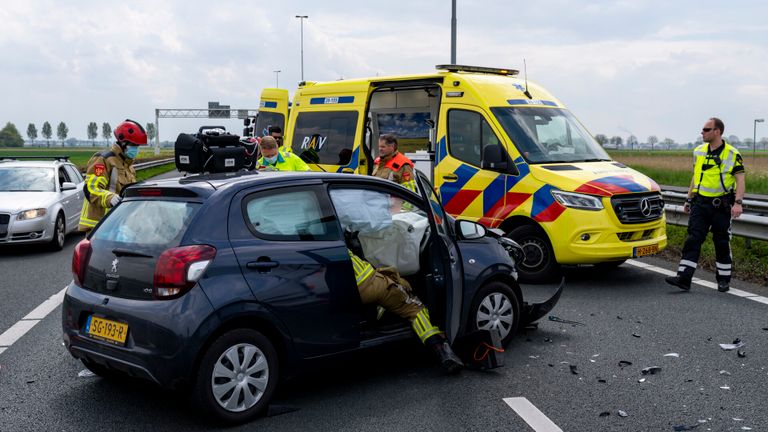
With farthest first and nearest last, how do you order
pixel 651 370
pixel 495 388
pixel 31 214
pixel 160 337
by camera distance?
1. pixel 31 214
2. pixel 651 370
3. pixel 495 388
4. pixel 160 337

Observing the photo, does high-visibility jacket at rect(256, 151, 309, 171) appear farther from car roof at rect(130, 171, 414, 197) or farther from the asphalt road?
car roof at rect(130, 171, 414, 197)

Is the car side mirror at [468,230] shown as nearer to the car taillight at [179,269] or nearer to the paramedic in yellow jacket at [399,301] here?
the paramedic in yellow jacket at [399,301]

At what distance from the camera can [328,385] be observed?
5.61m

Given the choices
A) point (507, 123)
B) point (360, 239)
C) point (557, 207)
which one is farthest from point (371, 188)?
point (507, 123)

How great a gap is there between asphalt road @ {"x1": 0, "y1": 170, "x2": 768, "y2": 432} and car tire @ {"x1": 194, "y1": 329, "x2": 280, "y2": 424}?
13cm

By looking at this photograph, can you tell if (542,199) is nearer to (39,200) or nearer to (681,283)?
(681,283)

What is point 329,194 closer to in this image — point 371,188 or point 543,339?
point 371,188

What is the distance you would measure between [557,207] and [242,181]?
498 centimetres

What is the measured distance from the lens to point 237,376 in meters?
4.79

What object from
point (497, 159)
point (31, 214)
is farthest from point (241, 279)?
point (31, 214)

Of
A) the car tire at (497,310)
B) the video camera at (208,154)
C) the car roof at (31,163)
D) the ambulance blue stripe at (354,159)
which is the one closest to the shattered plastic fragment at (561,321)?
the car tire at (497,310)

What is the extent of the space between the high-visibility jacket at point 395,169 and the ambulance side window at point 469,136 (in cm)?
92

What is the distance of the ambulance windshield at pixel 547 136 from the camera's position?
9820mm

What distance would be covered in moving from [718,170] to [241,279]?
21.0ft
